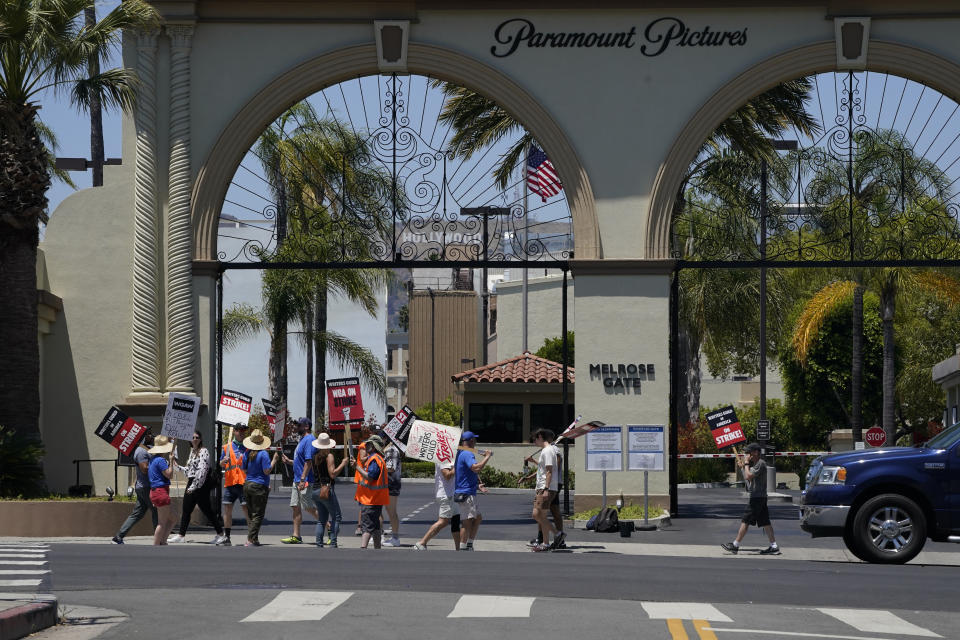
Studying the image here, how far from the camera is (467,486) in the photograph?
2070 centimetres

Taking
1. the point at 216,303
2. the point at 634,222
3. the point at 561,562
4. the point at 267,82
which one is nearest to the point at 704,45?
the point at 634,222

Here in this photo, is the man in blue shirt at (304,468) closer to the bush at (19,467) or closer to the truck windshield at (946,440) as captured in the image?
the bush at (19,467)

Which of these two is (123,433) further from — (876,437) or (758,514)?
(876,437)

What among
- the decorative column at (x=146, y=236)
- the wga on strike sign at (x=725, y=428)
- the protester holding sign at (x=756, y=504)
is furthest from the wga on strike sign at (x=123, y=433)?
the wga on strike sign at (x=725, y=428)

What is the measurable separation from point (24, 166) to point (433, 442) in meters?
7.82

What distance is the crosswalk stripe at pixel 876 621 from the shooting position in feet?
38.7

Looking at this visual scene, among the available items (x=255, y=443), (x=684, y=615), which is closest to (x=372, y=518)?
(x=255, y=443)

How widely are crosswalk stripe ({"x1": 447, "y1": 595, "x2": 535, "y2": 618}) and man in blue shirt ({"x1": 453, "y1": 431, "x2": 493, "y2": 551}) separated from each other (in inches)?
273

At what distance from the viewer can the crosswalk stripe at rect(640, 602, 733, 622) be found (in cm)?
1230

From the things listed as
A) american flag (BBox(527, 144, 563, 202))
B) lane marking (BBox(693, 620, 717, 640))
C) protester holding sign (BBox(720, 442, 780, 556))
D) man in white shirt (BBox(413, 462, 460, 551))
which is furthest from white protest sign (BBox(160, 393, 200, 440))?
american flag (BBox(527, 144, 563, 202))

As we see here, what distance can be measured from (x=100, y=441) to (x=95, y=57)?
661 centimetres

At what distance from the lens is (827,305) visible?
46250 mm

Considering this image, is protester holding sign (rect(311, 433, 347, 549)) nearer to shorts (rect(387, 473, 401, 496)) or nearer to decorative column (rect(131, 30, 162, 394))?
shorts (rect(387, 473, 401, 496))

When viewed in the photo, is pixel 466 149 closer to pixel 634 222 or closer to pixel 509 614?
pixel 634 222
